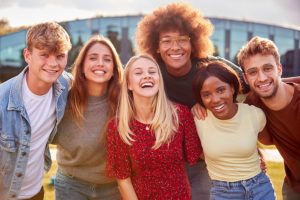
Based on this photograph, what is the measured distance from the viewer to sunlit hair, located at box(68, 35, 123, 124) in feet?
15.2

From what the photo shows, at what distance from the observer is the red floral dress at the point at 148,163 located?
4.13 metres

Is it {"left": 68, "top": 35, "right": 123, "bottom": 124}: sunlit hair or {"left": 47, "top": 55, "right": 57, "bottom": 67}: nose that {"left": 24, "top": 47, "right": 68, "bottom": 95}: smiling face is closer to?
{"left": 47, "top": 55, "right": 57, "bottom": 67}: nose

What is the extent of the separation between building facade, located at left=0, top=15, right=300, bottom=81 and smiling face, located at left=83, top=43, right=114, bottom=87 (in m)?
25.9

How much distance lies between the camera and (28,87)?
4.50 m

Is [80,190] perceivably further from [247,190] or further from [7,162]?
[247,190]

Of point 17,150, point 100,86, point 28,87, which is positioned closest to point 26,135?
point 17,150

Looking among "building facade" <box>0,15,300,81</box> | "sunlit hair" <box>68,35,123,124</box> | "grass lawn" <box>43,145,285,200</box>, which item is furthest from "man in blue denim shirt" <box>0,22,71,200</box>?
"building facade" <box>0,15,300,81</box>

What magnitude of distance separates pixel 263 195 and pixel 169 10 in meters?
2.35

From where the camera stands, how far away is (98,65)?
4590 millimetres

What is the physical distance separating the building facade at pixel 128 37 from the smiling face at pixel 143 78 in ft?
86.2

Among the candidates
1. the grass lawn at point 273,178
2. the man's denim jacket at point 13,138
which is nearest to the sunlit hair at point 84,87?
the man's denim jacket at point 13,138

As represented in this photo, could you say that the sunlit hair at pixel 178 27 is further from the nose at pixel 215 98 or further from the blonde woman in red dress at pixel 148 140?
the nose at pixel 215 98

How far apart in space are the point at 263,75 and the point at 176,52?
108cm

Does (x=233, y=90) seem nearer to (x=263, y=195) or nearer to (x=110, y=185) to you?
(x=263, y=195)
